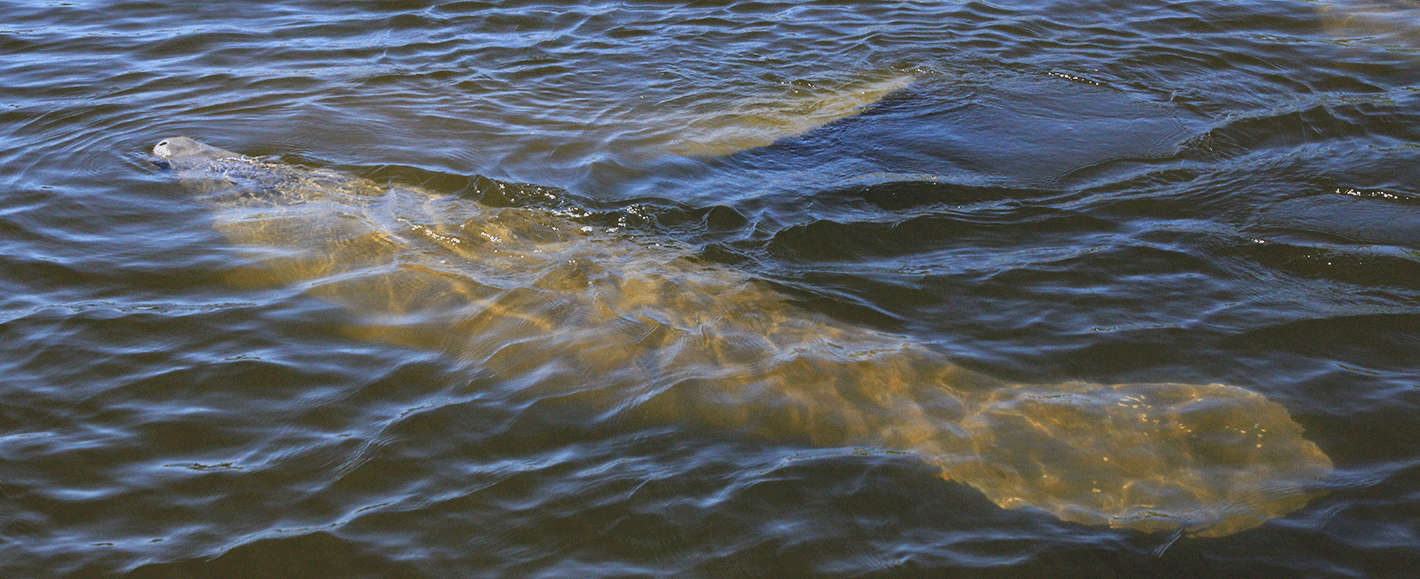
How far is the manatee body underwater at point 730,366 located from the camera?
3990mm

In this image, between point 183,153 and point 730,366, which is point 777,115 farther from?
point 183,153

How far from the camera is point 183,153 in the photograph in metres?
6.90

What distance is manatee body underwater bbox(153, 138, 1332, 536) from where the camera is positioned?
399cm

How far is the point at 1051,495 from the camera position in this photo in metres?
3.93

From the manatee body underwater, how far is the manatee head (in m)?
0.59

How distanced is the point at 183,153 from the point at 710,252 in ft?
12.0

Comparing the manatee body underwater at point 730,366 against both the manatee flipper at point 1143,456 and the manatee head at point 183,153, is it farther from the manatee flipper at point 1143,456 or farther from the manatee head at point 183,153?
the manatee head at point 183,153

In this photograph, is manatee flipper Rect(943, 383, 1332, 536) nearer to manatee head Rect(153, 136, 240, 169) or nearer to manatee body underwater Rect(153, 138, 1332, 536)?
manatee body underwater Rect(153, 138, 1332, 536)

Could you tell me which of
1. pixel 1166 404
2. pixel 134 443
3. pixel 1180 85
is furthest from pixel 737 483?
pixel 1180 85

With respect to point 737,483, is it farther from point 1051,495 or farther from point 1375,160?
point 1375,160

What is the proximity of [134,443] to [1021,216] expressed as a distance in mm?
4578

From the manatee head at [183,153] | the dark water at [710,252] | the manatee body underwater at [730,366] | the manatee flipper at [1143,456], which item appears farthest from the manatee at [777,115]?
the manatee flipper at [1143,456]

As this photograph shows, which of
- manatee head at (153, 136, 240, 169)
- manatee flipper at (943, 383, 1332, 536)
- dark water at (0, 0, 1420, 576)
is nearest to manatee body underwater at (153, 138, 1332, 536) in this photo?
manatee flipper at (943, 383, 1332, 536)

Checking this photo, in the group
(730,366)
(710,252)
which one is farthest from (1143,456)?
(710,252)
